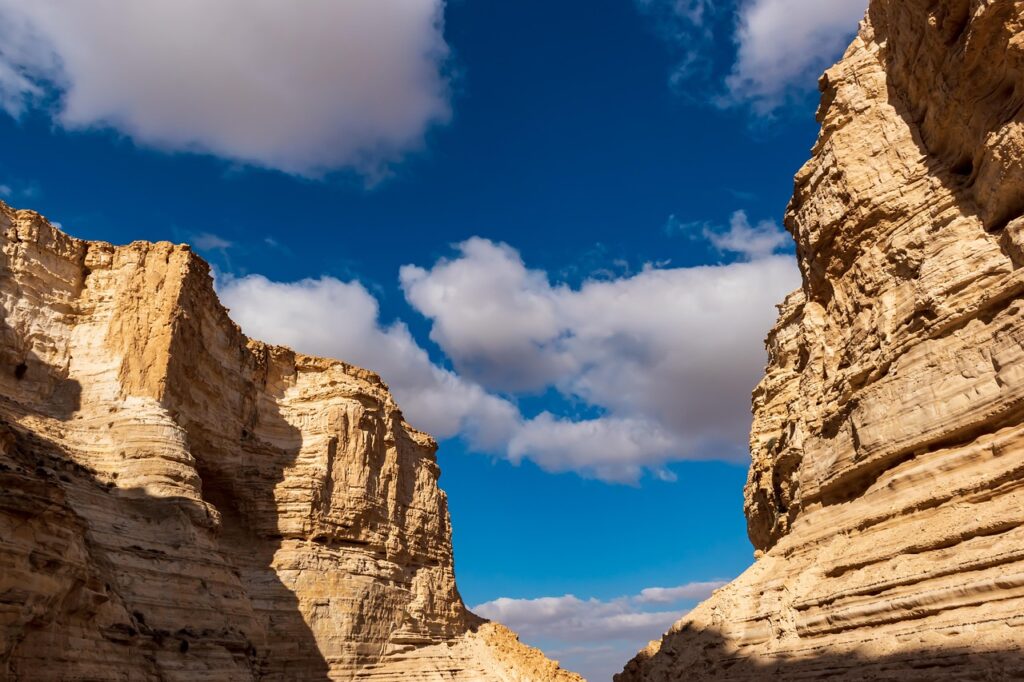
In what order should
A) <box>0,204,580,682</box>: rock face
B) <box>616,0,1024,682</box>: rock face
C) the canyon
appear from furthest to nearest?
<box>0,204,580,682</box>: rock face → the canyon → <box>616,0,1024,682</box>: rock face

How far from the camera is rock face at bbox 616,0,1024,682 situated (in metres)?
12.0

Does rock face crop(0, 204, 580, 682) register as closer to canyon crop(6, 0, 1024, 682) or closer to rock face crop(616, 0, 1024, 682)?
canyon crop(6, 0, 1024, 682)

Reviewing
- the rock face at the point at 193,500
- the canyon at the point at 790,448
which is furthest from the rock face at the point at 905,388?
the rock face at the point at 193,500

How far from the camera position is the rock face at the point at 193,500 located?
18.0 meters

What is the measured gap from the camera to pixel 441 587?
140ft

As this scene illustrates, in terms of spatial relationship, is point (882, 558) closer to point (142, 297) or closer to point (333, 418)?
point (142, 297)

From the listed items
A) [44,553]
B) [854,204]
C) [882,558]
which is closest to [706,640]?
[882,558]

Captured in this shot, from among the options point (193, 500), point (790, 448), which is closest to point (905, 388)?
point (790, 448)

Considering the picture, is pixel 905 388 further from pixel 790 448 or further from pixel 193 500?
pixel 193 500

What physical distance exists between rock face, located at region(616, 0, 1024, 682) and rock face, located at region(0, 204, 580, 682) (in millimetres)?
13476

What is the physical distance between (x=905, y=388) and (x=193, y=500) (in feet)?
70.0

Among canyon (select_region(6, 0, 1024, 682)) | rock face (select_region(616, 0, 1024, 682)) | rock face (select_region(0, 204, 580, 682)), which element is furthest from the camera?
rock face (select_region(0, 204, 580, 682))

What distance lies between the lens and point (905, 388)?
14820 millimetres

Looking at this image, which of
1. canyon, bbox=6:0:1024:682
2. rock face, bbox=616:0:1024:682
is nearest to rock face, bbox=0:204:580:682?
canyon, bbox=6:0:1024:682
